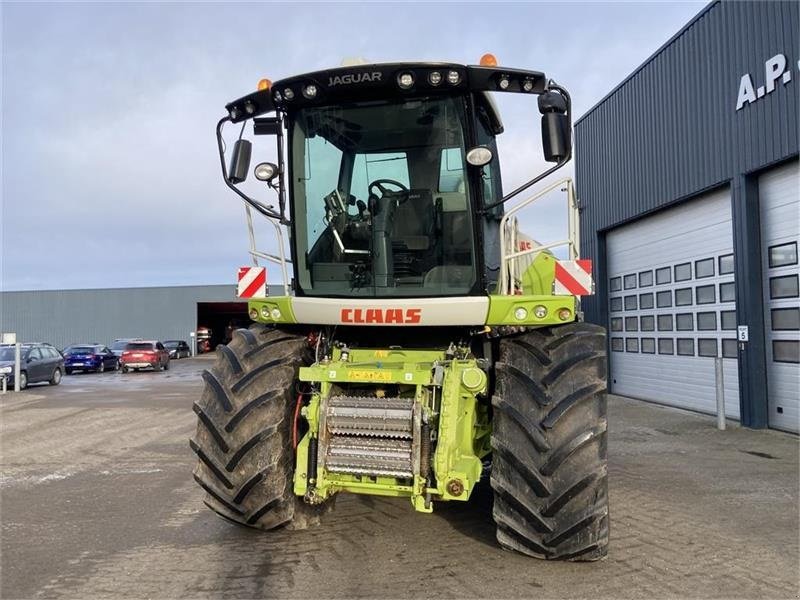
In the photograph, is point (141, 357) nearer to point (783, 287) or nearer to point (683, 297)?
point (683, 297)

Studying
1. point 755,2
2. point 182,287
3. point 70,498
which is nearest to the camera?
point 70,498

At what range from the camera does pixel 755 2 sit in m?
9.98

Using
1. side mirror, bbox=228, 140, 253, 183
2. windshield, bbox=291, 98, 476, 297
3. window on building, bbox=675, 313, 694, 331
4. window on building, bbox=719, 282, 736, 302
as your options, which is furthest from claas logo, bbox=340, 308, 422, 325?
window on building, bbox=675, 313, 694, 331

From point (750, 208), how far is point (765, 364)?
96.4 inches

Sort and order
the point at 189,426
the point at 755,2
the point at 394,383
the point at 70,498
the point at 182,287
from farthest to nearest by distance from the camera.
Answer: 1. the point at 182,287
2. the point at 189,426
3. the point at 755,2
4. the point at 70,498
5. the point at 394,383

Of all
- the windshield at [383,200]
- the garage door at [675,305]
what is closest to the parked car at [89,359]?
the garage door at [675,305]

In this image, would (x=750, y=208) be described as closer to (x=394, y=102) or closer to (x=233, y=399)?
(x=394, y=102)

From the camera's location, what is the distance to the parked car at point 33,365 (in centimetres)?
2078

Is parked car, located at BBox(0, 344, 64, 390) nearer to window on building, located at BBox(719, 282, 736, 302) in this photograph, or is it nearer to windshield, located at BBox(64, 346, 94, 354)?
windshield, located at BBox(64, 346, 94, 354)

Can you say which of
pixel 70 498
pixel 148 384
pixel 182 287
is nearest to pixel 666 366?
pixel 70 498

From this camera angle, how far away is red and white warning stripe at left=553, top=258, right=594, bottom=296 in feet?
15.4

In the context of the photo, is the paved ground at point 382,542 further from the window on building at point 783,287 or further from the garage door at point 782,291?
the window on building at point 783,287

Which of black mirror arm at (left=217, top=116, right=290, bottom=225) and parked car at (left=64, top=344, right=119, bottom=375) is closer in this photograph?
black mirror arm at (left=217, top=116, right=290, bottom=225)

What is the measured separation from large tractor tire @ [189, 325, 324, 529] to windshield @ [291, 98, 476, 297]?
74cm
